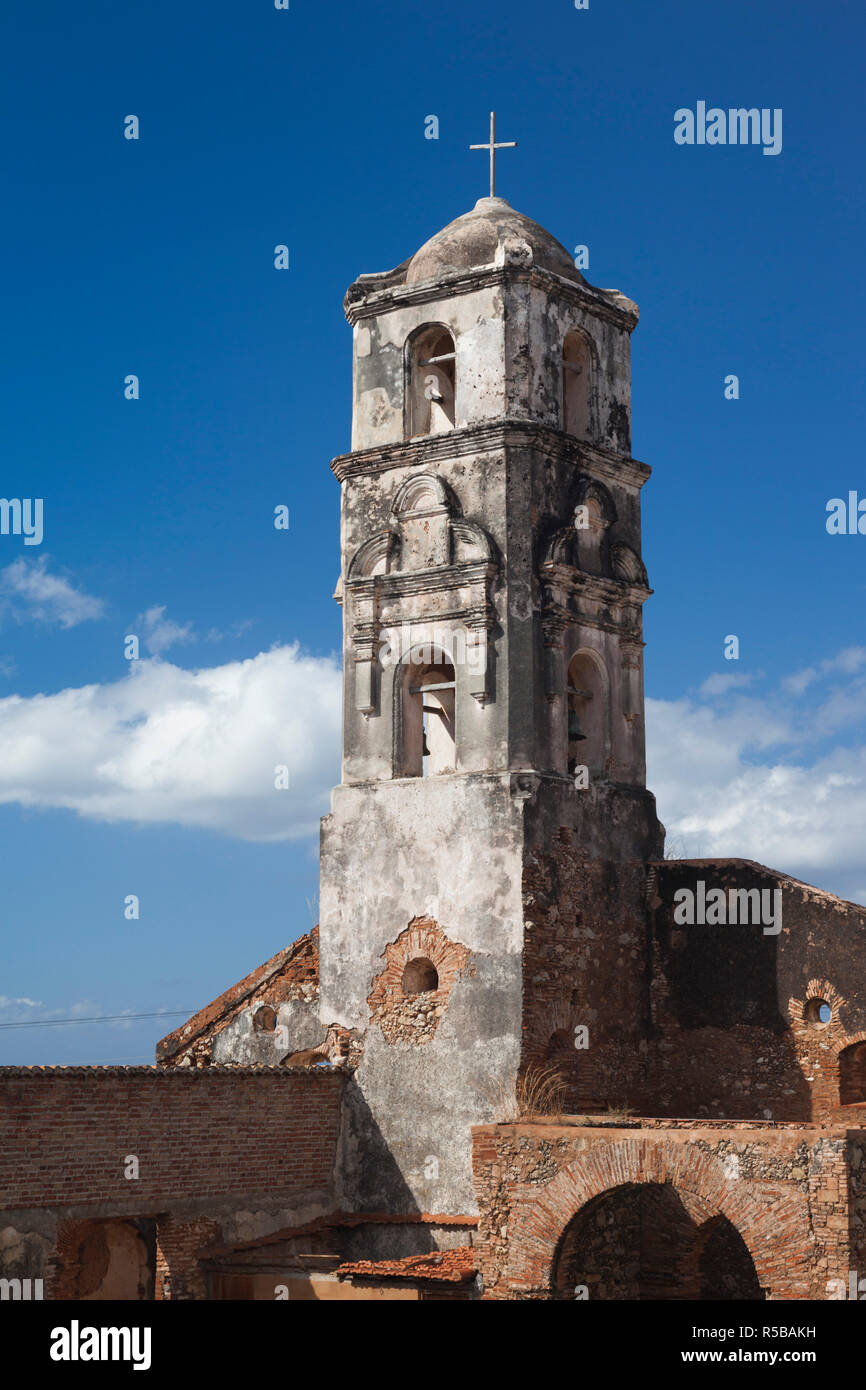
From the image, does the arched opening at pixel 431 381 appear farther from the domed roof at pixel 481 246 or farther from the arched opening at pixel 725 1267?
the arched opening at pixel 725 1267

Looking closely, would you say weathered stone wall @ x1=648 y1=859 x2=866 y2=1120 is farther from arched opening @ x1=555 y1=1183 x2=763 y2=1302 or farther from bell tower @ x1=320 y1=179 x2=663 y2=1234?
arched opening @ x1=555 y1=1183 x2=763 y2=1302

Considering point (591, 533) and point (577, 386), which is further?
point (577, 386)

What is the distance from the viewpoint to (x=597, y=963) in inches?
733

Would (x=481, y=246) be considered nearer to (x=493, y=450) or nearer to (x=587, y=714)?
(x=493, y=450)

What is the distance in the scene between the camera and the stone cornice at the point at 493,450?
19.1m

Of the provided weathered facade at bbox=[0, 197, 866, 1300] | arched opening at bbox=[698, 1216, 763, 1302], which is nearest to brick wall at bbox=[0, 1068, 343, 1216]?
weathered facade at bbox=[0, 197, 866, 1300]

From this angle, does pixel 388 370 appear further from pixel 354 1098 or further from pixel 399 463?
pixel 354 1098

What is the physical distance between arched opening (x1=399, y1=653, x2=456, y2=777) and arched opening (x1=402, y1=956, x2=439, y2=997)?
6.82 feet

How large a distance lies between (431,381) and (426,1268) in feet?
32.9

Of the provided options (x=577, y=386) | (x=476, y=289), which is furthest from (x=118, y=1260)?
(x=476, y=289)

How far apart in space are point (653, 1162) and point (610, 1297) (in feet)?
6.83

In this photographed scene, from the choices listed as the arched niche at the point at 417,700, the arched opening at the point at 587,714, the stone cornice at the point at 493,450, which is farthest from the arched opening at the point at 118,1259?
the stone cornice at the point at 493,450

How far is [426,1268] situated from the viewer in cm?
1617

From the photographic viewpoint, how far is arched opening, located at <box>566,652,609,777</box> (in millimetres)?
19750
